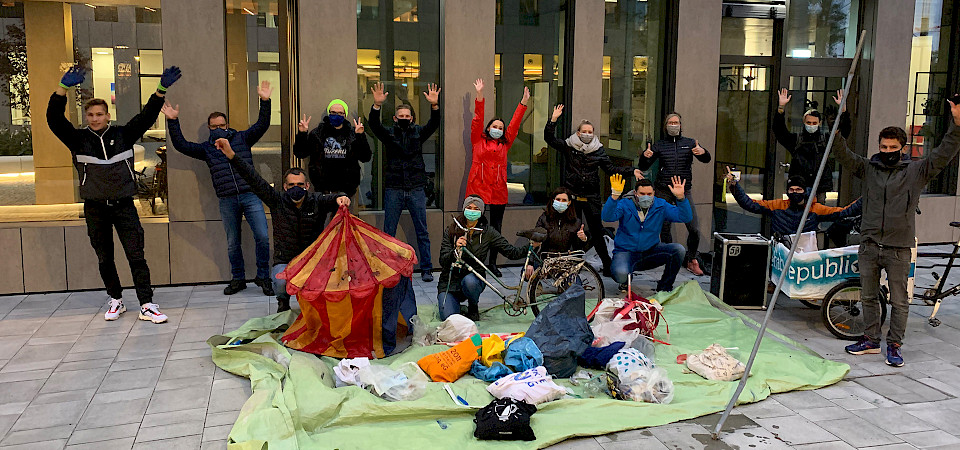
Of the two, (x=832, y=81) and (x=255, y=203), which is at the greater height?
(x=832, y=81)

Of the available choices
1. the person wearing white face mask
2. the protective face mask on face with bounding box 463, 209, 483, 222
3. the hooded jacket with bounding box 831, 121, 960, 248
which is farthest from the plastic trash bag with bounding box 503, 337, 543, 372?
the person wearing white face mask

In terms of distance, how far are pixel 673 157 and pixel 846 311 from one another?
9.56ft

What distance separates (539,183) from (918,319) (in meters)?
4.61

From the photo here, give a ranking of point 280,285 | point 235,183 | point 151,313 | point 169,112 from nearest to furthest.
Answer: point 280,285 < point 151,313 < point 169,112 < point 235,183

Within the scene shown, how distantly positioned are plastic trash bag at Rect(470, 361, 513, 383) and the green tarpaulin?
55 mm

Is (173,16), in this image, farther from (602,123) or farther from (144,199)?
(602,123)

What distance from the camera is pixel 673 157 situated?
1015cm

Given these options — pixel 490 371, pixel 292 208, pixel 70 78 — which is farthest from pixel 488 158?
pixel 70 78

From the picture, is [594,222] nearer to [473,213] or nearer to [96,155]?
[473,213]

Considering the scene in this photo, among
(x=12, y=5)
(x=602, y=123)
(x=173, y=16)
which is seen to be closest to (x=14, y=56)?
(x=12, y=5)

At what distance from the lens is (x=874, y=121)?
38.6 ft

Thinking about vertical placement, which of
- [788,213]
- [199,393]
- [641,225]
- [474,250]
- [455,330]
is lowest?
[199,393]

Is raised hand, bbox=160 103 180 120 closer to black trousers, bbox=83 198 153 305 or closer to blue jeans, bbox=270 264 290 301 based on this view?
black trousers, bbox=83 198 153 305

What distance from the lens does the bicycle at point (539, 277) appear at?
809cm
